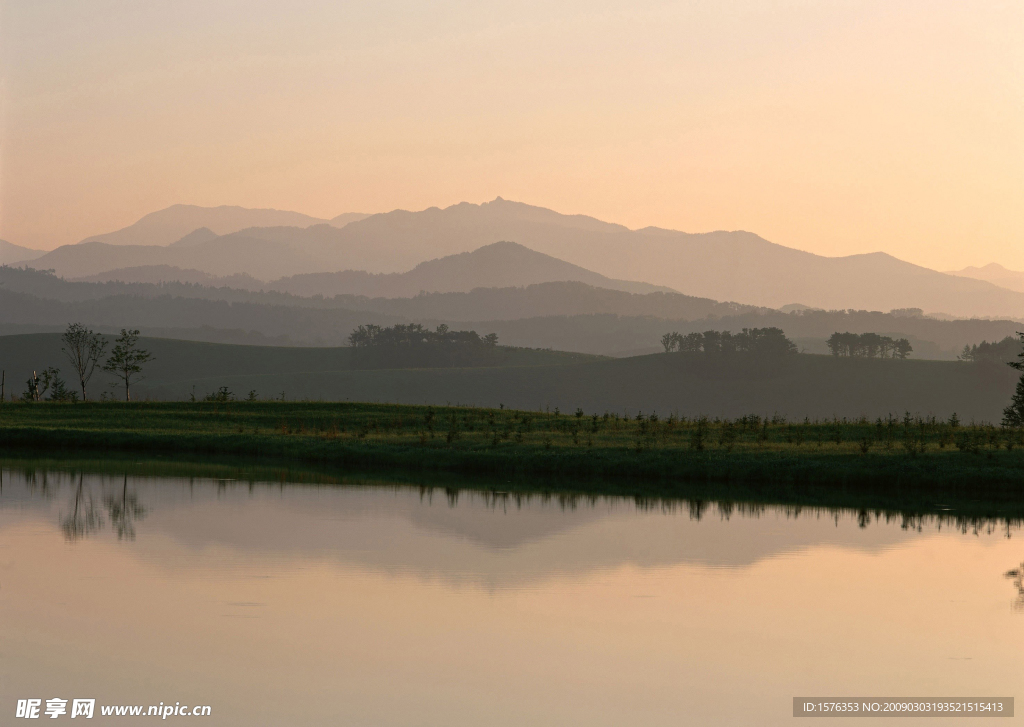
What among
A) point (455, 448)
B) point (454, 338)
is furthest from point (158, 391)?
point (455, 448)

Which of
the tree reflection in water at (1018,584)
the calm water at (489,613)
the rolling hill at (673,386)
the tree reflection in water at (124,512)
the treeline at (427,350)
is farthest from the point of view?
the treeline at (427,350)

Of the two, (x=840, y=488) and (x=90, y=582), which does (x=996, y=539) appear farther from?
(x=90, y=582)

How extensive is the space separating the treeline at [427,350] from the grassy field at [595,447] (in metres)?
108

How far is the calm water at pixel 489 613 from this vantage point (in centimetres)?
1266

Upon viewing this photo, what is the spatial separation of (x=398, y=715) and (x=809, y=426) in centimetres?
3386

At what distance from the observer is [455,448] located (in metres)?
38.5

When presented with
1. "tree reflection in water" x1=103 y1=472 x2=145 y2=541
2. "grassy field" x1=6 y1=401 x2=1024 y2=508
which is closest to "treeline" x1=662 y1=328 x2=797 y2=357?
"grassy field" x1=6 y1=401 x2=1024 y2=508

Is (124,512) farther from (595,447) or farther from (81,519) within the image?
(595,447)

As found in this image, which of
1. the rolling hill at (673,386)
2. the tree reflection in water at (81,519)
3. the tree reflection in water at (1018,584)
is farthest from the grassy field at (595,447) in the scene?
the rolling hill at (673,386)

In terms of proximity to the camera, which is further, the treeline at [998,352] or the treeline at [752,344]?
the treeline at [752,344]

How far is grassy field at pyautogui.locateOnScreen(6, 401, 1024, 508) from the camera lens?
3256 centimetres

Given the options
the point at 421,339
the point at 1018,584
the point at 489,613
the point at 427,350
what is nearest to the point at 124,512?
the point at 489,613

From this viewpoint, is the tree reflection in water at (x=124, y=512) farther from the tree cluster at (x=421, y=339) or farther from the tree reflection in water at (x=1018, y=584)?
the tree cluster at (x=421, y=339)

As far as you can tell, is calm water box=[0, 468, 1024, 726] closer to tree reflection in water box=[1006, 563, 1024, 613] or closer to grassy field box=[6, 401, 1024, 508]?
tree reflection in water box=[1006, 563, 1024, 613]
